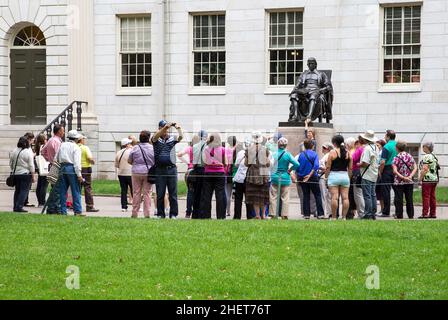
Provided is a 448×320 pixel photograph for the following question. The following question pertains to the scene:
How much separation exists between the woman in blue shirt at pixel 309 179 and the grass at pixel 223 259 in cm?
351

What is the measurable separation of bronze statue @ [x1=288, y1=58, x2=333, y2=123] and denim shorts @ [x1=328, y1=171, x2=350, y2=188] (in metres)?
5.52

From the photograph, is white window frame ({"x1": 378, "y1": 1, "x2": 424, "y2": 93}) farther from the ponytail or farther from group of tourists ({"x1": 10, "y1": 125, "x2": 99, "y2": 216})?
group of tourists ({"x1": 10, "y1": 125, "x2": 99, "y2": 216})

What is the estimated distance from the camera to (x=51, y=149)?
76.5 feet

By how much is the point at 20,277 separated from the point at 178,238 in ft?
11.1

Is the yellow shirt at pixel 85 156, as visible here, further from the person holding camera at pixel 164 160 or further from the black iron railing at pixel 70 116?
the black iron railing at pixel 70 116

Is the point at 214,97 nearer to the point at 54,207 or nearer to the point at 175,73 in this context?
the point at 175,73

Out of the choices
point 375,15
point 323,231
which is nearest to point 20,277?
point 323,231

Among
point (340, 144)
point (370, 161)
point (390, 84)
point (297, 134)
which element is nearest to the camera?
point (340, 144)

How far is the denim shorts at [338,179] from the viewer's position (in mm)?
20484

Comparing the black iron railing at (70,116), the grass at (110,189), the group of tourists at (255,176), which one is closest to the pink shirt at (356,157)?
the group of tourists at (255,176)

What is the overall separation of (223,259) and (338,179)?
A: 6.68m

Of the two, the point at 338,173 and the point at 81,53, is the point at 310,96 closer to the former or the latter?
the point at 338,173

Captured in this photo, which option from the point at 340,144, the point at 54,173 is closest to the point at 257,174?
the point at 340,144

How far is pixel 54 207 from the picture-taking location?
21.4 metres
